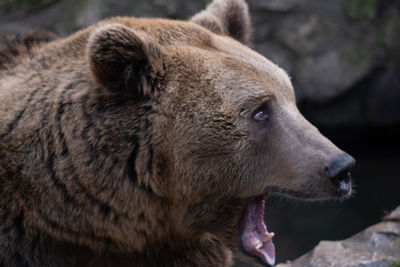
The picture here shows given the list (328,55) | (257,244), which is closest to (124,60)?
(257,244)

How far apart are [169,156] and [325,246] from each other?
2114 millimetres

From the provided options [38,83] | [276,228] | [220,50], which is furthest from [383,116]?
[38,83]

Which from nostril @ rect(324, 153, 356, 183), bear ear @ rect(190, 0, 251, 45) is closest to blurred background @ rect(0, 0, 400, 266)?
bear ear @ rect(190, 0, 251, 45)

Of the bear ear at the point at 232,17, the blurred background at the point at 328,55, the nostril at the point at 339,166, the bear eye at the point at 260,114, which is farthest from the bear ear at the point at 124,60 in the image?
the blurred background at the point at 328,55

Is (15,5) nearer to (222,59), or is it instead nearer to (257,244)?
(222,59)

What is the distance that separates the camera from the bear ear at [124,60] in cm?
331

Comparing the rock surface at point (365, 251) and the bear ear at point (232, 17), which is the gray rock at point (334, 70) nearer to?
the rock surface at point (365, 251)

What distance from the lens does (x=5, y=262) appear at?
355 cm

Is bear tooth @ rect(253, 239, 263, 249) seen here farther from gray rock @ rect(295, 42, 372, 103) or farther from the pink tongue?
gray rock @ rect(295, 42, 372, 103)

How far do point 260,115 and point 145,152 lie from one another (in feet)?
2.43

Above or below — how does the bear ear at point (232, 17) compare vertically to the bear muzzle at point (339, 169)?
above

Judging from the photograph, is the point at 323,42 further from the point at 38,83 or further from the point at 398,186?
the point at 38,83

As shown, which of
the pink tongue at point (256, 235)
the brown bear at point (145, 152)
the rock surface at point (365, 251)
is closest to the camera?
the brown bear at point (145, 152)

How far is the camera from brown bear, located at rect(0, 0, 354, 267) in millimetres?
3453
